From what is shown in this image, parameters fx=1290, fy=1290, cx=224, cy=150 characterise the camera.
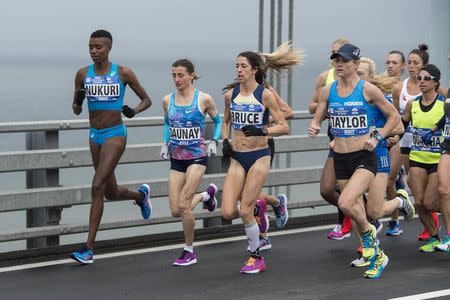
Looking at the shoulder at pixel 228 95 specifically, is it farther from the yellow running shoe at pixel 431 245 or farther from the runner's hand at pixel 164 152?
the yellow running shoe at pixel 431 245

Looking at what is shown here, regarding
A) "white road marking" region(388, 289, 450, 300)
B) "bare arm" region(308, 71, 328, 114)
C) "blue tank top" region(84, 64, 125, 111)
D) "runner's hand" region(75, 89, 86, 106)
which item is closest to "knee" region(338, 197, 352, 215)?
"white road marking" region(388, 289, 450, 300)

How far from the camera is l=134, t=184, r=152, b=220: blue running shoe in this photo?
13.0 metres

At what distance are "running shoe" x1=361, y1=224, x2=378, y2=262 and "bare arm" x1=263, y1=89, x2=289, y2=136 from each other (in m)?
1.18

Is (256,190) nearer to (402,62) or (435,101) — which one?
(435,101)

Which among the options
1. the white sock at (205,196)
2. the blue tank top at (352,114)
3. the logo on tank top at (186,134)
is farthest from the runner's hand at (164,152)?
the blue tank top at (352,114)

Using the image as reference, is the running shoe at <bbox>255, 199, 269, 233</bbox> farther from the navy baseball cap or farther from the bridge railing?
the navy baseball cap

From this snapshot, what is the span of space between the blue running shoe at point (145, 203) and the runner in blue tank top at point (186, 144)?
2.69ft

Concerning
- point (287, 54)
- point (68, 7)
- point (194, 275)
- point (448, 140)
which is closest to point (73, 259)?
point (194, 275)

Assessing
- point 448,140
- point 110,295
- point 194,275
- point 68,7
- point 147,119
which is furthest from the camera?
point 68,7

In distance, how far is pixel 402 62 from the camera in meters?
14.1

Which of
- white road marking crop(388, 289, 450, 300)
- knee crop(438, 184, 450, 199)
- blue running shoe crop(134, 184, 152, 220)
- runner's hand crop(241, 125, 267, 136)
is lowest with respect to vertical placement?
white road marking crop(388, 289, 450, 300)

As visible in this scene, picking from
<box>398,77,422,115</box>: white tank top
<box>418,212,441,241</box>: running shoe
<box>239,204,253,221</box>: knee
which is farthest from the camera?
<box>398,77,422,115</box>: white tank top

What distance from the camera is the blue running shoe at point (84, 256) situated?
11.7 metres

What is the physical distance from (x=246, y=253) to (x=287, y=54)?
1987 millimetres
